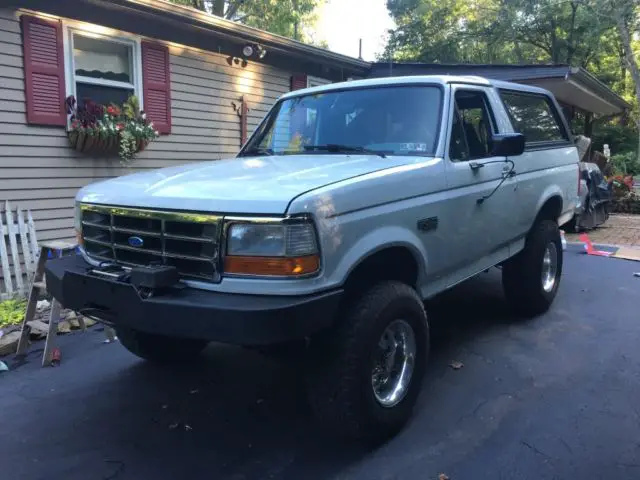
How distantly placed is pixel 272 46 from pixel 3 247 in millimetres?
4865

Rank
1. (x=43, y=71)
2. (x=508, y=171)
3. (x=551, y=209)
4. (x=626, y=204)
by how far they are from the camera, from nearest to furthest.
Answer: (x=508, y=171)
(x=551, y=209)
(x=43, y=71)
(x=626, y=204)

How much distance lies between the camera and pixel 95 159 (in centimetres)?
671

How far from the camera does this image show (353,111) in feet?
12.2

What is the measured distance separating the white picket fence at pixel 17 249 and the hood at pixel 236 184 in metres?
2.97

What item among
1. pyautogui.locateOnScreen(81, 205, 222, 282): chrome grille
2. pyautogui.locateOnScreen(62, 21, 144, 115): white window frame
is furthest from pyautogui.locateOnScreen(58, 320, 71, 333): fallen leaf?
Answer: pyautogui.locateOnScreen(62, 21, 144, 115): white window frame

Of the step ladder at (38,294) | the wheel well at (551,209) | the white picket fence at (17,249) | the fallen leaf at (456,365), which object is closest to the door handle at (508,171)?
the wheel well at (551,209)

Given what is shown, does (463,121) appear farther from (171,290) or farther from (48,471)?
(48,471)

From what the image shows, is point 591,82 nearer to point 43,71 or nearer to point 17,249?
point 43,71

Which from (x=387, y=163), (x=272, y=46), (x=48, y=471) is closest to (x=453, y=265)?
(x=387, y=163)

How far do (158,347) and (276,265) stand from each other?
1844 mm

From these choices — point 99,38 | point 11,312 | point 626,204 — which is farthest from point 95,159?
point 626,204

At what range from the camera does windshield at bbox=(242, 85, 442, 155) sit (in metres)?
3.43

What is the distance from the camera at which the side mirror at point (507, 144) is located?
11.3ft

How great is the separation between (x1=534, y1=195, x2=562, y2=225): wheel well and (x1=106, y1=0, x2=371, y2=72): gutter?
4.85 m
